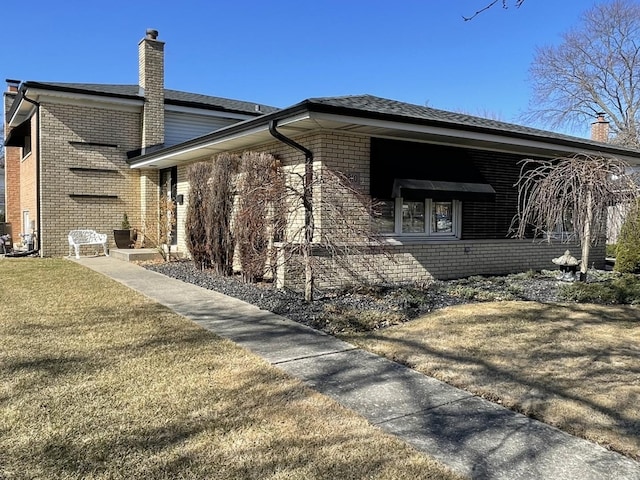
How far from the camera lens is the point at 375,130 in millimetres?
8680

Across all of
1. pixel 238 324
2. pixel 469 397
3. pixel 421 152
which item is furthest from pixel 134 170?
pixel 469 397

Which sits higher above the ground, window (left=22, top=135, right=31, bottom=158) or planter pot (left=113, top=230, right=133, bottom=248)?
window (left=22, top=135, right=31, bottom=158)

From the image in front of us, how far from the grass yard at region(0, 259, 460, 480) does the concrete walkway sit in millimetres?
195

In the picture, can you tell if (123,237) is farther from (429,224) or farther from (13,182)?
(429,224)

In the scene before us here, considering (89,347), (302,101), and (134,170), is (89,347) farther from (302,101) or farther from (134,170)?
(134,170)

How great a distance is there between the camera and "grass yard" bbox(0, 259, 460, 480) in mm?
2752

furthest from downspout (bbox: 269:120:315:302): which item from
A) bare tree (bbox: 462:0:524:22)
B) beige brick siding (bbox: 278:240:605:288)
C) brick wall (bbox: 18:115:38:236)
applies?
brick wall (bbox: 18:115:38:236)

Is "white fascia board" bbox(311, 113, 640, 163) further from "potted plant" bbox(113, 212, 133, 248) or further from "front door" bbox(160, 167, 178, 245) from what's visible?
"potted plant" bbox(113, 212, 133, 248)

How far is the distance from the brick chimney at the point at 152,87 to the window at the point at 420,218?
29.1ft

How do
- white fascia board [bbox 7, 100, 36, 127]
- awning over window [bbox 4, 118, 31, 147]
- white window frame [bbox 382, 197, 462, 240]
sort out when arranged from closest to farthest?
white window frame [bbox 382, 197, 462, 240] → white fascia board [bbox 7, 100, 36, 127] → awning over window [bbox 4, 118, 31, 147]

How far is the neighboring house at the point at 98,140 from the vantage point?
1391 centimetres

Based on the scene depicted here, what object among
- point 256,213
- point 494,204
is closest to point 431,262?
point 494,204

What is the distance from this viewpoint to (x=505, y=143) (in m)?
9.73

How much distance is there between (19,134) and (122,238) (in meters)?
6.26
